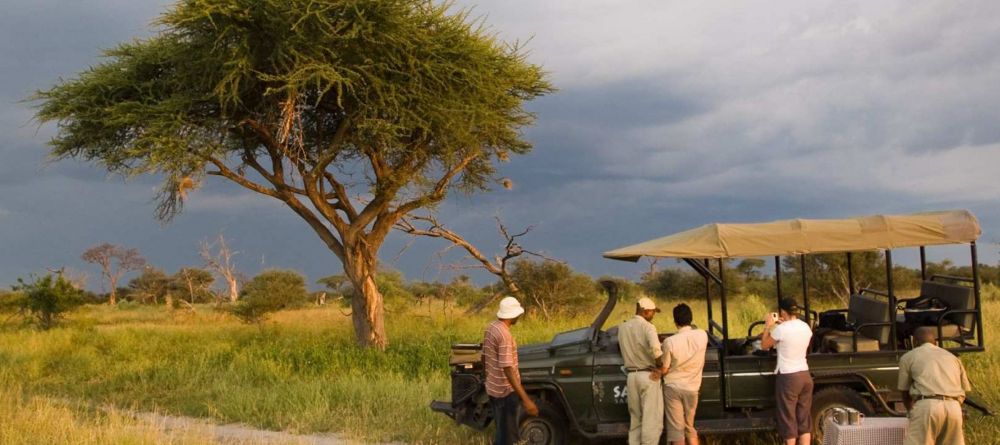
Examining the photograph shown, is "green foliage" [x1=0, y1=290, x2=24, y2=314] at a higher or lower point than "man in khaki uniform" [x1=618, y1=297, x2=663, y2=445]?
higher

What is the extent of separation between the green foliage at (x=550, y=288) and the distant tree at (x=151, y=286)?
34.6 metres

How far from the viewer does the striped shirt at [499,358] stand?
8297 millimetres

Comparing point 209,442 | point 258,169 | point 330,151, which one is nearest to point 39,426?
point 209,442

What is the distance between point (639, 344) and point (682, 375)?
20.8 inches

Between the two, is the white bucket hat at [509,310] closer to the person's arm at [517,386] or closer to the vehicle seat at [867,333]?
the person's arm at [517,386]

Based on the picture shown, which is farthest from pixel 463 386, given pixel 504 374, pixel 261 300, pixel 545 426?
pixel 261 300

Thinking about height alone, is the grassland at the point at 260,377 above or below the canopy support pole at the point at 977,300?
below

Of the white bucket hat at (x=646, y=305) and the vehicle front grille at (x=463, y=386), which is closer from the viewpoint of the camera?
the white bucket hat at (x=646, y=305)

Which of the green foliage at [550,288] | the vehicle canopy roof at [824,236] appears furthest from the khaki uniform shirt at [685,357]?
the green foliage at [550,288]

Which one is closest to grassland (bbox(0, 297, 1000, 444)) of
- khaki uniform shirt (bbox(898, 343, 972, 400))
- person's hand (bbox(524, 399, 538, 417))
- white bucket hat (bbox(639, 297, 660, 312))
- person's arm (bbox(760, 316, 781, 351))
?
person's arm (bbox(760, 316, 781, 351))

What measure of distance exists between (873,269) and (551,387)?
28.8 m

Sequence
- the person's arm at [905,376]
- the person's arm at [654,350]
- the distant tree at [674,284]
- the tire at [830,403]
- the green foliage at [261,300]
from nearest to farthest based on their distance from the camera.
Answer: the person's arm at [905,376]
the person's arm at [654,350]
the tire at [830,403]
the green foliage at [261,300]
the distant tree at [674,284]

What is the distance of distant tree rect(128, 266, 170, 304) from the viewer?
5834cm

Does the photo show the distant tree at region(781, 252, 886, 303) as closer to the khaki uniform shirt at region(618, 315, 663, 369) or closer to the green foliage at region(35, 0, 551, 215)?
the green foliage at region(35, 0, 551, 215)
